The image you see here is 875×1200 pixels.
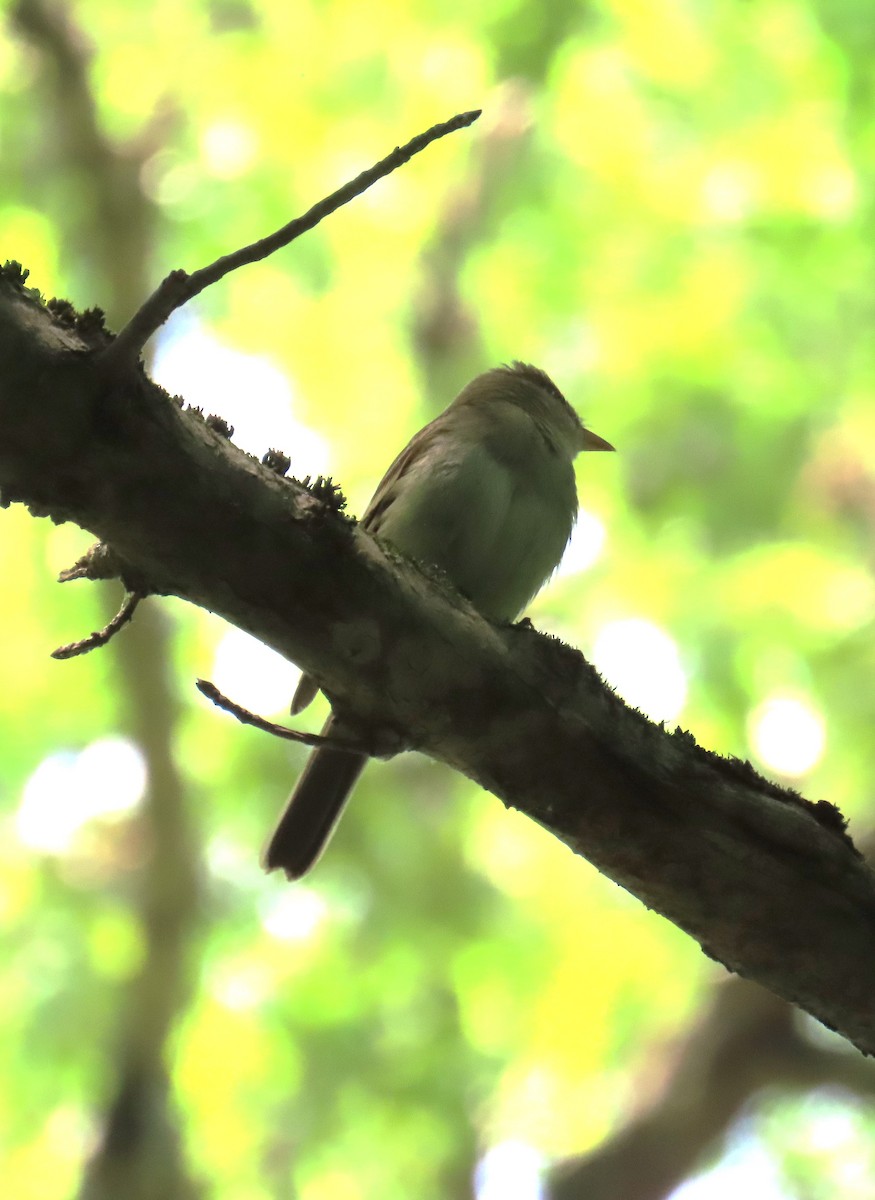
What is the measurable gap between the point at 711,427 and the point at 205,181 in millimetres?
3125

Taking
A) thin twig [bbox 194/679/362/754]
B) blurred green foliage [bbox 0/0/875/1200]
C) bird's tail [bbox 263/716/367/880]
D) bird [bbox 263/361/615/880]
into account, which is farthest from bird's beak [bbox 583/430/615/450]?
thin twig [bbox 194/679/362/754]

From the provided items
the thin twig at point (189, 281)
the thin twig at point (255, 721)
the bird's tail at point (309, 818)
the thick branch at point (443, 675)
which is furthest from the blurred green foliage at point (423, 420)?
the thin twig at point (189, 281)

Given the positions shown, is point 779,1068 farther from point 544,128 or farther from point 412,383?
point 544,128

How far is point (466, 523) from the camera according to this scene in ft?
12.1

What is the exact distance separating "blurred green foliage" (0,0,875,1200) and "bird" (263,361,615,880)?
165 centimetres

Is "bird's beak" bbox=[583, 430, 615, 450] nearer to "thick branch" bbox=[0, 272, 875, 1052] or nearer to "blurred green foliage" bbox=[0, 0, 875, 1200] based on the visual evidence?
"blurred green foliage" bbox=[0, 0, 875, 1200]

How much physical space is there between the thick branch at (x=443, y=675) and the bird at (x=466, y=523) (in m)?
1.24

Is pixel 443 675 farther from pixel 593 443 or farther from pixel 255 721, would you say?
pixel 593 443

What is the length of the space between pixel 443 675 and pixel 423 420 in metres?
5.19

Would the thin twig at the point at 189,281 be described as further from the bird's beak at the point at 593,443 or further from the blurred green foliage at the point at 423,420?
the blurred green foliage at the point at 423,420

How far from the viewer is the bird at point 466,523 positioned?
12.1 ft

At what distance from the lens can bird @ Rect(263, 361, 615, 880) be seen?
3689 millimetres

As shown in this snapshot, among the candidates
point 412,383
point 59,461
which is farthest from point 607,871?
point 412,383

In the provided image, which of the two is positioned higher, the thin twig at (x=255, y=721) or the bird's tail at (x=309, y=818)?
the bird's tail at (x=309, y=818)
